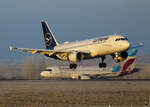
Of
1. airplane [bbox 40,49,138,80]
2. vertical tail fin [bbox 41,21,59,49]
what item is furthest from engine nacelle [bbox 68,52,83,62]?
airplane [bbox 40,49,138,80]

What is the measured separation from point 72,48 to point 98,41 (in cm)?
631

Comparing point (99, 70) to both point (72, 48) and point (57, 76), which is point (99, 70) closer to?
point (57, 76)

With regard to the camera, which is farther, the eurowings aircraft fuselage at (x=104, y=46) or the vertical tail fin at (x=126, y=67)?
the vertical tail fin at (x=126, y=67)

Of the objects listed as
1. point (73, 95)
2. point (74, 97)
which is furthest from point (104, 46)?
point (73, 95)

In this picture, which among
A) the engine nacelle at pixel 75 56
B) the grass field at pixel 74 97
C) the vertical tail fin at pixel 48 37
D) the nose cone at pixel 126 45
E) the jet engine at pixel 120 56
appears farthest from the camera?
the vertical tail fin at pixel 48 37

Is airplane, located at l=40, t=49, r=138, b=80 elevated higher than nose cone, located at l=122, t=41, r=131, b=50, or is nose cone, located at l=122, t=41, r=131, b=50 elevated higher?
airplane, located at l=40, t=49, r=138, b=80

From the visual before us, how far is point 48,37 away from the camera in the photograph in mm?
92875

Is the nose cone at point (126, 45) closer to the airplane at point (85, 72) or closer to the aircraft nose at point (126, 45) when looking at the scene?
the aircraft nose at point (126, 45)

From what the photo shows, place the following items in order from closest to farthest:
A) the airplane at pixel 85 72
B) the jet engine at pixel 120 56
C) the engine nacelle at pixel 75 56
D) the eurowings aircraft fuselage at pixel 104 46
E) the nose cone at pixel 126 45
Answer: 1. the nose cone at pixel 126 45
2. the eurowings aircraft fuselage at pixel 104 46
3. the jet engine at pixel 120 56
4. the engine nacelle at pixel 75 56
5. the airplane at pixel 85 72

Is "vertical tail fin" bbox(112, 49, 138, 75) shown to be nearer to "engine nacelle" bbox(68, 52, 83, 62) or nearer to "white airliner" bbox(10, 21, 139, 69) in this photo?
"white airliner" bbox(10, 21, 139, 69)

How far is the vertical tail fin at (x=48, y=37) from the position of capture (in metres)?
89.7

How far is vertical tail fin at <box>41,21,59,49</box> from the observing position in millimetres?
89738

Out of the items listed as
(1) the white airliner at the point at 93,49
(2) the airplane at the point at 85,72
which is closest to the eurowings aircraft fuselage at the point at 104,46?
(1) the white airliner at the point at 93,49

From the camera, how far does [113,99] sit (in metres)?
70.8
